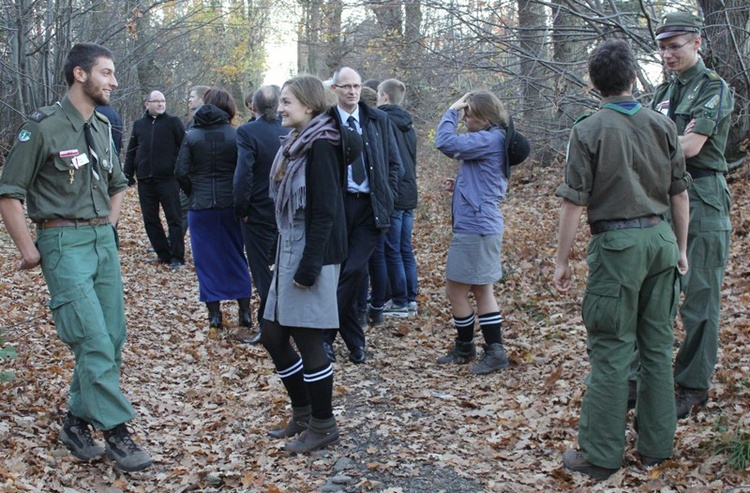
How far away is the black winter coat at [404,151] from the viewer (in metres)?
7.85

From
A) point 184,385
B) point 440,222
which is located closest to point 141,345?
point 184,385

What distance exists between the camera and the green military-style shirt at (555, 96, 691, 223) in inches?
162

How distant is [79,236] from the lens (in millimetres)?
4473

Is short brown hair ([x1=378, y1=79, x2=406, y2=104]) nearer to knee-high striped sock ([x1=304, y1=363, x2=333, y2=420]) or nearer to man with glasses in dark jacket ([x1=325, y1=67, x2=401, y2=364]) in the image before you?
man with glasses in dark jacket ([x1=325, y1=67, x2=401, y2=364])

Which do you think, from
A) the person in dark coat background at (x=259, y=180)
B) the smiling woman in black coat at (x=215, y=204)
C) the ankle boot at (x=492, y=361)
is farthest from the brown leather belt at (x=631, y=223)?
the smiling woman in black coat at (x=215, y=204)

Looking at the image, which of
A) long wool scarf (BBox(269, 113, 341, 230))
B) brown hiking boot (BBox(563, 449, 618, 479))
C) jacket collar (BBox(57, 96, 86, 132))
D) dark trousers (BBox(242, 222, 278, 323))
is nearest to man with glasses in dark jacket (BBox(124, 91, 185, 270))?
dark trousers (BBox(242, 222, 278, 323))

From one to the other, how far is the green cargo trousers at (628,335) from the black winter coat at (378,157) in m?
2.25

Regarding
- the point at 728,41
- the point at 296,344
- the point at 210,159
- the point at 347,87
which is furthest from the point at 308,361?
the point at 728,41

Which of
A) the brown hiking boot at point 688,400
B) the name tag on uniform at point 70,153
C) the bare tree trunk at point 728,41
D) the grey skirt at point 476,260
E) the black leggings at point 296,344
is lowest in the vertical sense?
the brown hiking boot at point 688,400

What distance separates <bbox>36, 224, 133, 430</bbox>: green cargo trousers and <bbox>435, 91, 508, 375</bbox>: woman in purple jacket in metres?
2.96

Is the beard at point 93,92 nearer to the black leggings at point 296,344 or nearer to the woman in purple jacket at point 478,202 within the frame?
the black leggings at point 296,344

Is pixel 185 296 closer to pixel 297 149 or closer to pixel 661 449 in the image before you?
pixel 297 149

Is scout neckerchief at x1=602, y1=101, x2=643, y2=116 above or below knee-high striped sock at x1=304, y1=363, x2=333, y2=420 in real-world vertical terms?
above

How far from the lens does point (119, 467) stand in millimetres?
4551
